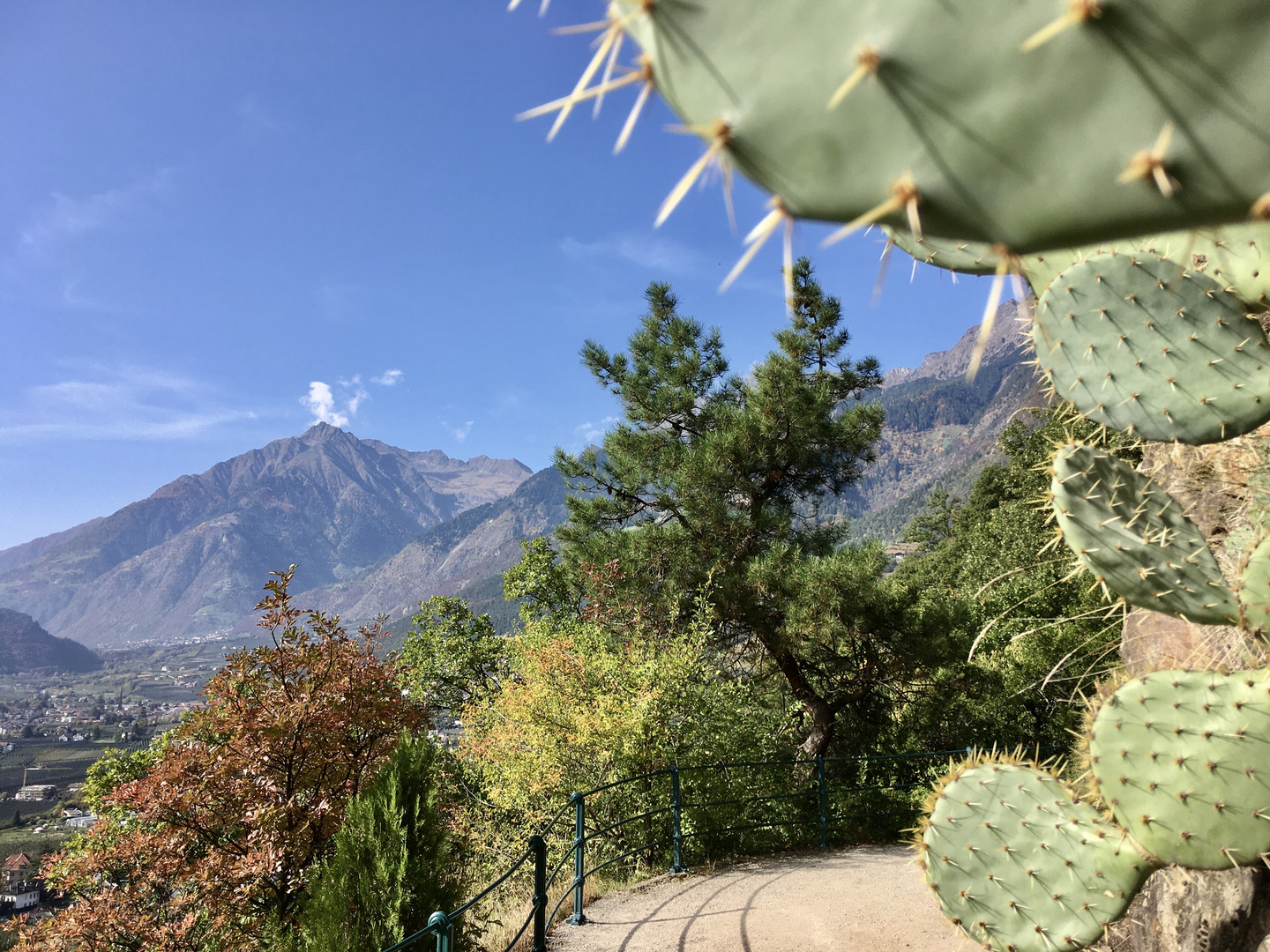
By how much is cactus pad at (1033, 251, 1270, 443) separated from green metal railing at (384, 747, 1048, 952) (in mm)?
3783

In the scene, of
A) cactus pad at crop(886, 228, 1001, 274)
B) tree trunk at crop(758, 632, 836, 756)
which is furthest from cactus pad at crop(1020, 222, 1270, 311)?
tree trunk at crop(758, 632, 836, 756)

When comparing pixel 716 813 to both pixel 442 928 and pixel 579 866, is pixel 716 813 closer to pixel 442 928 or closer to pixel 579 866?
pixel 579 866

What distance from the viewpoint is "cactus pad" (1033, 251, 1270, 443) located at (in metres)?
2.19

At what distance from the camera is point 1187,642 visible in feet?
12.6

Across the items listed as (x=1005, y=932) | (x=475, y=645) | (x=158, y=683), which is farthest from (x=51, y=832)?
(x=158, y=683)

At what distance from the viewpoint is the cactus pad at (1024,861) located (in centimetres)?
238

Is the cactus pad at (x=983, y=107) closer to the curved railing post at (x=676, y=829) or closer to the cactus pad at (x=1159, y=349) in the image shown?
the cactus pad at (x=1159, y=349)

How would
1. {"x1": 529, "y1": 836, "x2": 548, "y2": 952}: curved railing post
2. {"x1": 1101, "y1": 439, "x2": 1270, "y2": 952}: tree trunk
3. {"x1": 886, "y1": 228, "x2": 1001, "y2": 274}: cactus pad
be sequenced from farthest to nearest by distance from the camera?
{"x1": 529, "y1": 836, "x2": 548, "y2": 952}: curved railing post → {"x1": 1101, "y1": 439, "x2": 1270, "y2": 952}: tree trunk → {"x1": 886, "y1": 228, "x2": 1001, "y2": 274}: cactus pad

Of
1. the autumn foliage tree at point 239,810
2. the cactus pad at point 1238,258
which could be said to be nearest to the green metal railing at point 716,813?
the autumn foliage tree at point 239,810

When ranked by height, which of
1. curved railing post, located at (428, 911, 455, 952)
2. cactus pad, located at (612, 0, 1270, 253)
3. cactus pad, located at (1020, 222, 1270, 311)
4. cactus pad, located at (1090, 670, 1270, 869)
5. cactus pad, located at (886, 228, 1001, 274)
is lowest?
curved railing post, located at (428, 911, 455, 952)

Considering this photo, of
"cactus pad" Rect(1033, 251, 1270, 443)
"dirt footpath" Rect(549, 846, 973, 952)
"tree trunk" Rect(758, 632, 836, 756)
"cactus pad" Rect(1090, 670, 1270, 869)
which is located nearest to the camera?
"cactus pad" Rect(1090, 670, 1270, 869)

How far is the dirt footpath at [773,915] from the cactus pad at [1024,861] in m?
2.40

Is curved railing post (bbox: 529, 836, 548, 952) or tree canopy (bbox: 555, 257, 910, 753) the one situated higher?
tree canopy (bbox: 555, 257, 910, 753)

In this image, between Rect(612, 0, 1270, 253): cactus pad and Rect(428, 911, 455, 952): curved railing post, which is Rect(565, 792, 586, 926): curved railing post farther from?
Rect(612, 0, 1270, 253): cactus pad
